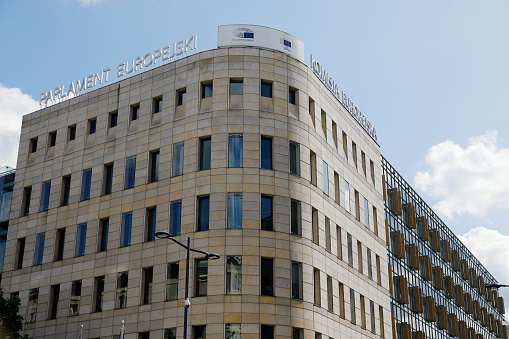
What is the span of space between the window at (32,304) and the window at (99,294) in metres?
6.73

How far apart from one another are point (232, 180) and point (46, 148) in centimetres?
2247

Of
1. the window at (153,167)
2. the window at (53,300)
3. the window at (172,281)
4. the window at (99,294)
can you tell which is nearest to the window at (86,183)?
the window at (153,167)

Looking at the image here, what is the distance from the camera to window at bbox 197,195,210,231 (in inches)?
2109

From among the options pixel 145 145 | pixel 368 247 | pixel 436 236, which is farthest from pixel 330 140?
pixel 436 236

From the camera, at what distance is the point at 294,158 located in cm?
5616

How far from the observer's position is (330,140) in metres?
62.9

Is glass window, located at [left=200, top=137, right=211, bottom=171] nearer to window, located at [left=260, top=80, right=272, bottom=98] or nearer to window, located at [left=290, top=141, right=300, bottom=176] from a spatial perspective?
window, located at [left=260, top=80, right=272, bottom=98]

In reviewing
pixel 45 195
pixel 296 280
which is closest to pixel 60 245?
pixel 45 195

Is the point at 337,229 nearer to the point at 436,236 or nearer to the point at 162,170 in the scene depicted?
the point at 162,170

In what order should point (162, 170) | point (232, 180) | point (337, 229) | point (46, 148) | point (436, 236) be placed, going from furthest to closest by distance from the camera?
point (436, 236) → point (46, 148) → point (337, 229) → point (162, 170) → point (232, 180)

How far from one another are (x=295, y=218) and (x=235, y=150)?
277 inches

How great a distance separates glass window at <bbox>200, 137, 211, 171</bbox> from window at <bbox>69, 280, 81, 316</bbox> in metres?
15.0

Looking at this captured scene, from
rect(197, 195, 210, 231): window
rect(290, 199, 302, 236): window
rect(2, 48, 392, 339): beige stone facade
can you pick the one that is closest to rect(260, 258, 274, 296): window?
rect(2, 48, 392, 339): beige stone facade

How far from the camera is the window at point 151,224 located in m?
56.6
